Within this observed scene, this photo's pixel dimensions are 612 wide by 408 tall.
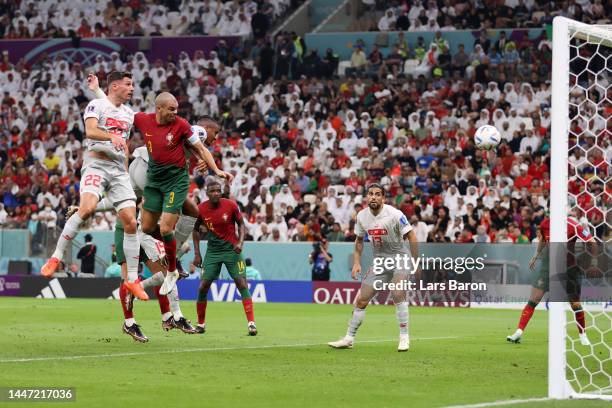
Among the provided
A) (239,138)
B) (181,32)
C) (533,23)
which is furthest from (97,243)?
(533,23)

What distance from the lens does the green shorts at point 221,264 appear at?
17859 mm

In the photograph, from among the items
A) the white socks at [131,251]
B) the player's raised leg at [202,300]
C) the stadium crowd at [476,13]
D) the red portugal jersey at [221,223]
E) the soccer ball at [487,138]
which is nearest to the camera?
the white socks at [131,251]

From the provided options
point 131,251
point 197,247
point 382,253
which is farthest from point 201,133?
point 197,247

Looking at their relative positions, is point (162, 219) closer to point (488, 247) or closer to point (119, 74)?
point (119, 74)

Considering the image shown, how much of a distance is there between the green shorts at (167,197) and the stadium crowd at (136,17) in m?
27.2

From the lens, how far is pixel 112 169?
1438cm

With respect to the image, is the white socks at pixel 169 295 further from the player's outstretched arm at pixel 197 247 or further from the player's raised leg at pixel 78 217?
the player's raised leg at pixel 78 217

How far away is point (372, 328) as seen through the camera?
65.4ft

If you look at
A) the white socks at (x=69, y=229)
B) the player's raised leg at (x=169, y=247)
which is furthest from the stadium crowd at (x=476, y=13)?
the white socks at (x=69, y=229)

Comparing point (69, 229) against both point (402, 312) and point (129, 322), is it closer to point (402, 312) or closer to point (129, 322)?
point (129, 322)

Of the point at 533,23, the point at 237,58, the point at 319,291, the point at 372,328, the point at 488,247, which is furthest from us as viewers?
the point at 237,58

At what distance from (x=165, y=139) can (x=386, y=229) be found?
320 cm

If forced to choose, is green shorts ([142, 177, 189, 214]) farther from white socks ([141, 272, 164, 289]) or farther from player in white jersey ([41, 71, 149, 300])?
white socks ([141, 272, 164, 289])

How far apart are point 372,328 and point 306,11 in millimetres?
24800
